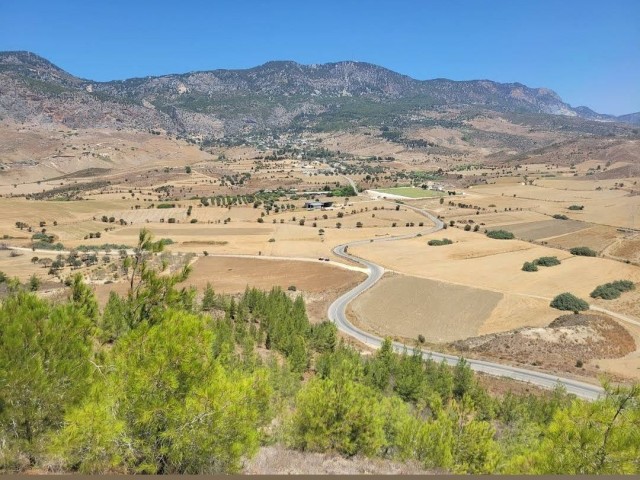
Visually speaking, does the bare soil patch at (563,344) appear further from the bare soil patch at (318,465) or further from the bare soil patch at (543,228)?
the bare soil patch at (543,228)

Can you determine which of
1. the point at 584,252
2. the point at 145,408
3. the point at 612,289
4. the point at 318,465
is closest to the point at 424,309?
the point at 612,289

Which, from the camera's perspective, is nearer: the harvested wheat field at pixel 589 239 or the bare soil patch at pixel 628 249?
the bare soil patch at pixel 628 249

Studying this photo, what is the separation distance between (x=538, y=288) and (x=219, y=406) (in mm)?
78255

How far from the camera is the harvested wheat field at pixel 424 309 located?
66.0 m

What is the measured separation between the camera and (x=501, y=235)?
12131 cm

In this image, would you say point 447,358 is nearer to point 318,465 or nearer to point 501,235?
point 318,465

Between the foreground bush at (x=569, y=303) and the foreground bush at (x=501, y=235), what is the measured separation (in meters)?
49.6

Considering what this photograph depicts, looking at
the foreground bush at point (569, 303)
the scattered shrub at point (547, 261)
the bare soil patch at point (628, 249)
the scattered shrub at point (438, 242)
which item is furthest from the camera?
the scattered shrub at point (438, 242)

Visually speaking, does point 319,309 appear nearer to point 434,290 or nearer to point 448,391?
point 434,290

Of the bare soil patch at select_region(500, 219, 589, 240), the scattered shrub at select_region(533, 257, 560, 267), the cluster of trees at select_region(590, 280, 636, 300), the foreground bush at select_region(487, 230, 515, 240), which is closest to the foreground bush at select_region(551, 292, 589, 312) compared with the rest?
the cluster of trees at select_region(590, 280, 636, 300)

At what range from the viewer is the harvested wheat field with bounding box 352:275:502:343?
66000 mm

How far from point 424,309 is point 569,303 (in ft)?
68.5

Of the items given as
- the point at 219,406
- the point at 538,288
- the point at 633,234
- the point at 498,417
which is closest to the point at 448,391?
the point at 498,417

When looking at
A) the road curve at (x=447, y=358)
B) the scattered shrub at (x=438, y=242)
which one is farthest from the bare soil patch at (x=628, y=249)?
the road curve at (x=447, y=358)
